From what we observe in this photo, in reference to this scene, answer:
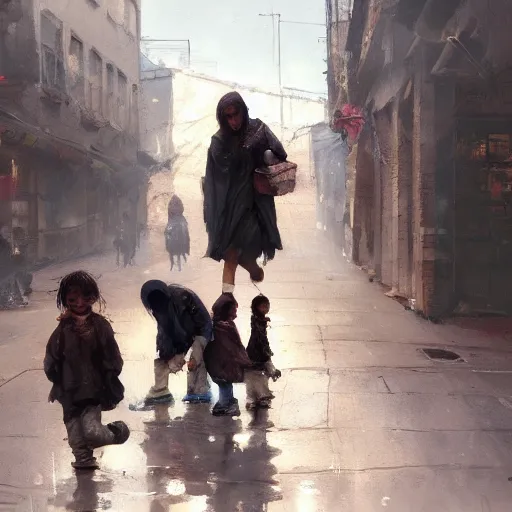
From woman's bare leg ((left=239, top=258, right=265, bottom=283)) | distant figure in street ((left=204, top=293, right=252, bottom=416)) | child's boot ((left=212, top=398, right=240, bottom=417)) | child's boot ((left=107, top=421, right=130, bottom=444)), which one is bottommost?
child's boot ((left=212, top=398, right=240, bottom=417))

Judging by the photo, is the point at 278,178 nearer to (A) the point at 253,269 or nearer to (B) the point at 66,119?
(A) the point at 253,269

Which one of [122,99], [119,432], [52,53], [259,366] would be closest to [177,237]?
[52,53]

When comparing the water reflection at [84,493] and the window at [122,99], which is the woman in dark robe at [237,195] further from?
the window at [122,99]

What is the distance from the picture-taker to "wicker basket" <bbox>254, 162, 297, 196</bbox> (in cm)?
543

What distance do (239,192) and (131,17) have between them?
902 inches

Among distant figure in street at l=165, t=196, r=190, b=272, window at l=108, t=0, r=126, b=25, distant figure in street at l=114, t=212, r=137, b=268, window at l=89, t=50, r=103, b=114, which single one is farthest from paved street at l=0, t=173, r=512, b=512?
window at l=108, t=0, r=126, b=25

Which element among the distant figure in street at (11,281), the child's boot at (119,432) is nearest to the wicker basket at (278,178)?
the child's boot at (119,432)

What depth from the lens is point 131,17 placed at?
26.5 meters

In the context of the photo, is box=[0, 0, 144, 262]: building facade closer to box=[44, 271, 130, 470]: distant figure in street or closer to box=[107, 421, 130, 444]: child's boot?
box=[44, 271, 130, 470]: distant figure in street

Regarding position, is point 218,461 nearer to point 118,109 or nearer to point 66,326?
point 66,326

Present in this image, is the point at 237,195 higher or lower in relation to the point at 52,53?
lower

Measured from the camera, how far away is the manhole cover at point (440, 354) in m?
7.15

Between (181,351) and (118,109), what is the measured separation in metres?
21.5

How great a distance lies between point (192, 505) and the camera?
11.6ft
